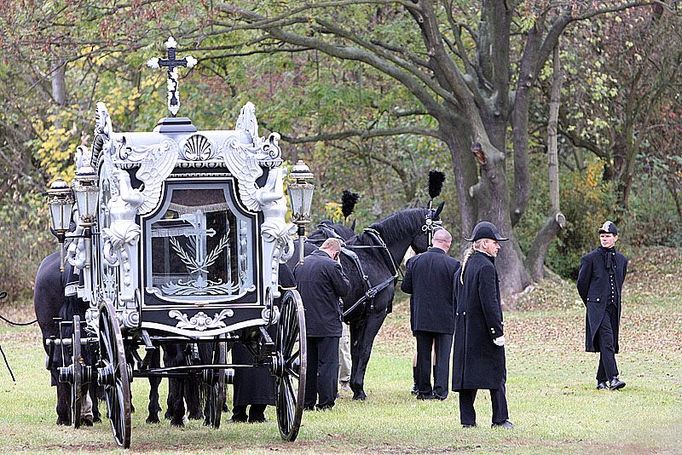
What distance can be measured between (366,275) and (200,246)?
4.89 m

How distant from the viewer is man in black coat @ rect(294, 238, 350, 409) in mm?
14320

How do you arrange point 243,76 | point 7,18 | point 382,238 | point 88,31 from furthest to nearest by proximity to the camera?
point 243,76
point 88,31
point 7,18
point 382,238

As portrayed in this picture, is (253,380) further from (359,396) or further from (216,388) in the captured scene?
(359,396)

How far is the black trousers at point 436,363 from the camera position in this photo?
50.1ft

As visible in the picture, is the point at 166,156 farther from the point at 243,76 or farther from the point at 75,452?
the point at 243,76

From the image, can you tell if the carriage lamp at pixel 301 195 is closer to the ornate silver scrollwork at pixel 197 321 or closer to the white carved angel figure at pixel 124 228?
the ornate silver scrollwork at pixel 197 321

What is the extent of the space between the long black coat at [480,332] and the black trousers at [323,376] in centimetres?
244

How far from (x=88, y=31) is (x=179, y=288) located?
1393 cm

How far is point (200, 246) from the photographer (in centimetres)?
1144

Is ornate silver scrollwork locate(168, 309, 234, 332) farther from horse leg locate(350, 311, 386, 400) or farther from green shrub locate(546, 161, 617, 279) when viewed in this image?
green shrub locate(546, 161, 617, 279)

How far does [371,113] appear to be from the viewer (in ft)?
98.7

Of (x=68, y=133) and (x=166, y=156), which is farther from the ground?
(x=68, y=133)

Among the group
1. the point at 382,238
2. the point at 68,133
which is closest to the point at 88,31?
the point at 68,133

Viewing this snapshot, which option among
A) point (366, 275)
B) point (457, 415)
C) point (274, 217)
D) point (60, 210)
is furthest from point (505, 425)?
point (60, 210)
